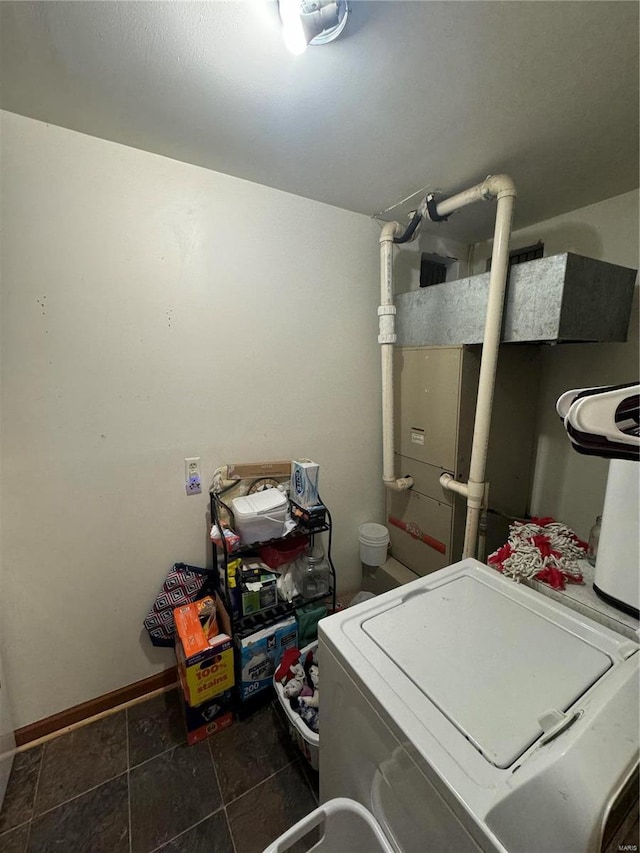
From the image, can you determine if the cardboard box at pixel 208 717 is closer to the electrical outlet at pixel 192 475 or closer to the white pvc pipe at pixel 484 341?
the electrical outlet at pixel 192 475

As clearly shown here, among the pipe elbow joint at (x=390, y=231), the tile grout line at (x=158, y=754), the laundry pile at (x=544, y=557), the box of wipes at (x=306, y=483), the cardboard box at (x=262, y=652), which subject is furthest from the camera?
the pipe elbow joint at (x=390, y=231)

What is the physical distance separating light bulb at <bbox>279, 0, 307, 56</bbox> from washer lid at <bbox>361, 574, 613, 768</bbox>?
1.39 meters

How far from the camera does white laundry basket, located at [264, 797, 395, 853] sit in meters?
0.67

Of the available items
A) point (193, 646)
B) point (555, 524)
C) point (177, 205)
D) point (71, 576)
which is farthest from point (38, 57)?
point (555, 524)

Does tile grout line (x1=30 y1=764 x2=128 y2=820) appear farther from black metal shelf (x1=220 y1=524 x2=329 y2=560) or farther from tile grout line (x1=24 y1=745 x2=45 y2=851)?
black metal shelf (x1=220 y1=524 x2=329 y2=560)

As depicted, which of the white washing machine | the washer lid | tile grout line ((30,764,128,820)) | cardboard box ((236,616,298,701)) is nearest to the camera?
the white washing machine

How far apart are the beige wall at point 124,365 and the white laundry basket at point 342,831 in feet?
3.18

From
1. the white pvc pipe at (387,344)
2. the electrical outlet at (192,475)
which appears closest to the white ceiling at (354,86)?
the white pvc pipe at (387,344)

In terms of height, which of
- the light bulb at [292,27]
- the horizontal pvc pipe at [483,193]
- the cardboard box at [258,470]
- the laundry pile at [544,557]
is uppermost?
the light bulb at [292,27]

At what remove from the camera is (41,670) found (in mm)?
1235

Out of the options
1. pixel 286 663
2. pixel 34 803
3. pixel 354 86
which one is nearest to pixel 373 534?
pixel 286 663

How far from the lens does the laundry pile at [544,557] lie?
95 cm

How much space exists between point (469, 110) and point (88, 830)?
253cm

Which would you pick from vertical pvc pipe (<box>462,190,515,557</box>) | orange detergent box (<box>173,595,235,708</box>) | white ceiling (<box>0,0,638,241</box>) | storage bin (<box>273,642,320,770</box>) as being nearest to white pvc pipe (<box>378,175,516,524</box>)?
vertical pvc pipe (<box>462,190,515,557</box>)
